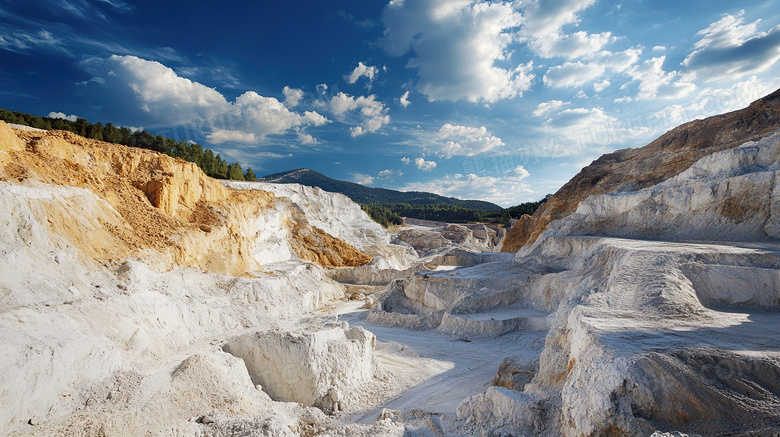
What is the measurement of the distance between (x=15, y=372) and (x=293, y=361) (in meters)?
5.81

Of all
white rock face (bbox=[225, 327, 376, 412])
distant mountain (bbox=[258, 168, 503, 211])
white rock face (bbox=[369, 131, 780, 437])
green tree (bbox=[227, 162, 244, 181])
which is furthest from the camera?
distant mountain (bbox=[258, 168, 503, 211])

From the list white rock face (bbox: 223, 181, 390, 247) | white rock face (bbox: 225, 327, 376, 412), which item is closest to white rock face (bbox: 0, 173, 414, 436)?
white rock face (bbox: 225, 327, 376, 412)

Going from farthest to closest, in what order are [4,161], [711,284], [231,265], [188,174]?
[188,174] < [231,265] < [4,161] < [711,284]

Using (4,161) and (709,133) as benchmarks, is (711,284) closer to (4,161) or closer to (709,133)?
(4,161)

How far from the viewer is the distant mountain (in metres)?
160

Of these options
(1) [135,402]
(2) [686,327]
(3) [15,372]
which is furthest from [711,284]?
(3) [15,372]

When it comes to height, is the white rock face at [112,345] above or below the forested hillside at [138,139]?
below

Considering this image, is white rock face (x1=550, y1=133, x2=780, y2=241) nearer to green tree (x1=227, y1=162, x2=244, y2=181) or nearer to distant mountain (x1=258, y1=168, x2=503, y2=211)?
green tree (x1=227, y1=162, x2=244, y2=181)

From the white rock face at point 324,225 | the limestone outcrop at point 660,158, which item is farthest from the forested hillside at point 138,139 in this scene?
the limestone outcrop at point 660,158

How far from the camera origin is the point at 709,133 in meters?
33.8

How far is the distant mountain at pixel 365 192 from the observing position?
160m

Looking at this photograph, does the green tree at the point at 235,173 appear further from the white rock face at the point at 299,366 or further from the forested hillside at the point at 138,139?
the white rock face at the point at 299,366

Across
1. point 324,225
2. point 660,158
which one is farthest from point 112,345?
point 660,158

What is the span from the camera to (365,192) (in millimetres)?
170500
